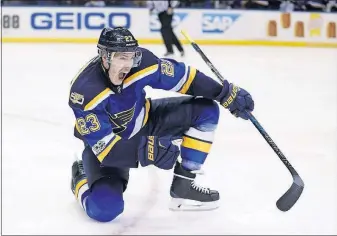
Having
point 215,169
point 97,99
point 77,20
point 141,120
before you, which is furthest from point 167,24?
point 97,99

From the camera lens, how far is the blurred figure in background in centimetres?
800

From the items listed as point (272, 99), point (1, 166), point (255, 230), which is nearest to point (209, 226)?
point (255, 230)

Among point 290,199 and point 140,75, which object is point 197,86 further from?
point 290,199

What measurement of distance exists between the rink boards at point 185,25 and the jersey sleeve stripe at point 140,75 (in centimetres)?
664

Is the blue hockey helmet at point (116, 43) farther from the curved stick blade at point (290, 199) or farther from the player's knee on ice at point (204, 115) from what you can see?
the curved stick blade at point (290, 199)

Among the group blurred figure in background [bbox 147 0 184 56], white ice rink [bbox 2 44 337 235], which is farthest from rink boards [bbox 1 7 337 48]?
white ice rink [bbox 2 44 337 235]

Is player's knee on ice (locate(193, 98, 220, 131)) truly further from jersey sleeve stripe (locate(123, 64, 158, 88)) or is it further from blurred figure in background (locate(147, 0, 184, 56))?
blurred figure in background (locate(147, 0, 184, 56))

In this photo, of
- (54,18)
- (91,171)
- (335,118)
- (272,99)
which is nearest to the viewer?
(91,171)

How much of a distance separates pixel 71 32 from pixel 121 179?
6.69m

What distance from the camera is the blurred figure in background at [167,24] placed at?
315 inches

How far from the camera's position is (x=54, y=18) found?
8.98 m

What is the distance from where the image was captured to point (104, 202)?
2.41 metres

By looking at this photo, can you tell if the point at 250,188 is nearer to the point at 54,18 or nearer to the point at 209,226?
the point at 209,226

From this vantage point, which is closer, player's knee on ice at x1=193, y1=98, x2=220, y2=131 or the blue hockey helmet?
the blue hockey helmet
